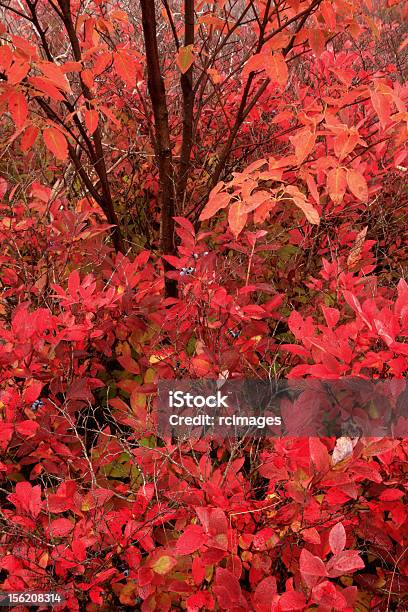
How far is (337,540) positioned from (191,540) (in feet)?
1.14

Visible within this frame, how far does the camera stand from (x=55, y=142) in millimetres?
1530

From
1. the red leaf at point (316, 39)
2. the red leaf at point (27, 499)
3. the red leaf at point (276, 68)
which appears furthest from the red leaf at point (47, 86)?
the red leaf at point (27, 499)

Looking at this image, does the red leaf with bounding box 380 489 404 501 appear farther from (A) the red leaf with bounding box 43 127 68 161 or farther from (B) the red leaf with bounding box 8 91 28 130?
(B) the red leaf with bounding box 8 91 28 130

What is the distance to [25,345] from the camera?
1.66 meters

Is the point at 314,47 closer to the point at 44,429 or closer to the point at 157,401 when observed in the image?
the point at 157,401

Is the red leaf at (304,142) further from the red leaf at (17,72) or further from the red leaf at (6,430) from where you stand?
the red leaf at (6,430)

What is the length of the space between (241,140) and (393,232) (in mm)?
1273

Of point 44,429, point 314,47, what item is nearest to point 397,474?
point 44,429

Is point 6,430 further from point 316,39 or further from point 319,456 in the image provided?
point 316,39

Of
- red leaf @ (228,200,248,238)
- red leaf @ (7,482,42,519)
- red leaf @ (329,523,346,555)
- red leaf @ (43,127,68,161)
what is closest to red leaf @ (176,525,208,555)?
red leaf @ (329,523,346,555)

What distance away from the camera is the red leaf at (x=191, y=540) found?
1196 millimetres

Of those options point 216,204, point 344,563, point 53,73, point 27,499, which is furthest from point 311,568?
point 53,73

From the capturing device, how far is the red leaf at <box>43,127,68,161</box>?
1517 millimetres

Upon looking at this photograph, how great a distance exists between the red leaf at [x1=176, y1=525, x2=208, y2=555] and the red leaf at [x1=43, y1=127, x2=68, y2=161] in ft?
3.67
